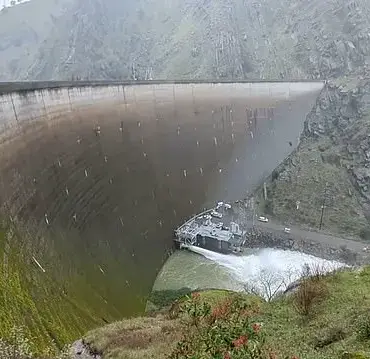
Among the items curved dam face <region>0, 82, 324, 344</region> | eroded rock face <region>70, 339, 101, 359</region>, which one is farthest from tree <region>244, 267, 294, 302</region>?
eroded rock face <region>70, 339, 101, 359</region>

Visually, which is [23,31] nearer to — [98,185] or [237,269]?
[237,269]

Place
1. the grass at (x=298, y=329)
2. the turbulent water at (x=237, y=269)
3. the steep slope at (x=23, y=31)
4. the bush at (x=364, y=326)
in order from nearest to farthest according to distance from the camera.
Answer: the bush at (x=364, y=326), the grass at (x=298, y=329), the turbulent water at (x=237, y=269), the steep slope at (x=23, y=31)

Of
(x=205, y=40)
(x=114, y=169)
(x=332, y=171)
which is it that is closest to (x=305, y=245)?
(x=332, y=171)

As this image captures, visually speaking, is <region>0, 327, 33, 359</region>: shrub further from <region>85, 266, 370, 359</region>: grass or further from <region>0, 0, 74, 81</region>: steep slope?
<region>0, 0, 74, 81</region>: steep slope

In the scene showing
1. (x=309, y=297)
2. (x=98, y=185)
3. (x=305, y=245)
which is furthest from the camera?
(x=305, y=245)

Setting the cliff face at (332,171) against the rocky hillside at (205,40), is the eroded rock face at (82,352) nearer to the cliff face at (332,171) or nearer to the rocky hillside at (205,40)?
the cliff face at (332,171)

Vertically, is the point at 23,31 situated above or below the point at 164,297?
above

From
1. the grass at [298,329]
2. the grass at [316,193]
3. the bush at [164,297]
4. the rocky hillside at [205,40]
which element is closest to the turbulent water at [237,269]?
the bush at [164,297]
